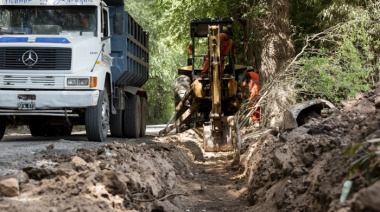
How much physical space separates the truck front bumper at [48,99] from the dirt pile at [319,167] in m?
3.78

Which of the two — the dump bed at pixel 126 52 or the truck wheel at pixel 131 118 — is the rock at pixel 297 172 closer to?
the dump bed at pixel 126 52

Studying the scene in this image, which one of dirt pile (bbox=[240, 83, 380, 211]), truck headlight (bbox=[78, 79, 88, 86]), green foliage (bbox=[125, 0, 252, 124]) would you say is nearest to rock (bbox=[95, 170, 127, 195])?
dirt pile (bbox=[240, 83, 380, 211])

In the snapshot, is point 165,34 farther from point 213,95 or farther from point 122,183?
point 122,183

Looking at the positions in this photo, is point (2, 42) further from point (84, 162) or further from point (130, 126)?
point (84, 162)

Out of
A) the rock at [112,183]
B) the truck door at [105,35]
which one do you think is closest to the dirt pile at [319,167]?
the rock at [112,183]

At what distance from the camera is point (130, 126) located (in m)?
14.6

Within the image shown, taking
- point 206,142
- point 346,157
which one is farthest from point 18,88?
point 346,157

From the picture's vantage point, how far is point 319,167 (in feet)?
16.8

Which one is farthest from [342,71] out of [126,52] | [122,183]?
[122,183]

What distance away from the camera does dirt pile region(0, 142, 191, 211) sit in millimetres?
4407

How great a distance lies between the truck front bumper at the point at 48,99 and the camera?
10.4m

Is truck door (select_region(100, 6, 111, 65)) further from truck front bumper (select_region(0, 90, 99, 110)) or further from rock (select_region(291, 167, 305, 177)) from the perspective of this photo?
rock (select_region(291, 167, 305, 177))

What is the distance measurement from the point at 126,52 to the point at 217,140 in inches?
125

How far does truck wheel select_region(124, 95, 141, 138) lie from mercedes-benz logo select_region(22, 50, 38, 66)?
168 inches
